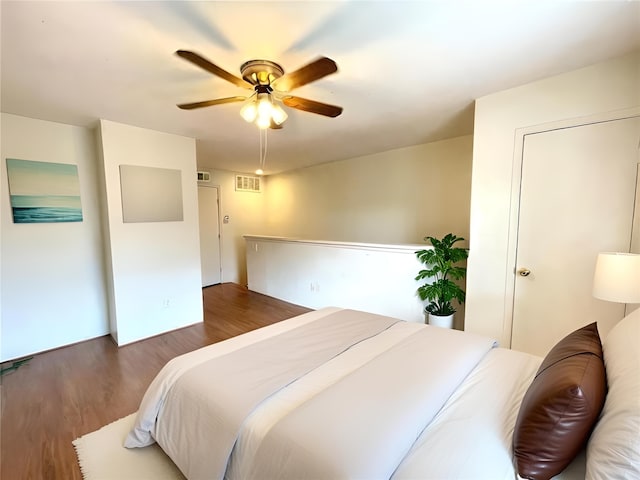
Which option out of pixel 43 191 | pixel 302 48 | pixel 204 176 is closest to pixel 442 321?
pixel 302 48

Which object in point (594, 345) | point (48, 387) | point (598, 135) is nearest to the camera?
point (594, 345)

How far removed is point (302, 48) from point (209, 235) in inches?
182

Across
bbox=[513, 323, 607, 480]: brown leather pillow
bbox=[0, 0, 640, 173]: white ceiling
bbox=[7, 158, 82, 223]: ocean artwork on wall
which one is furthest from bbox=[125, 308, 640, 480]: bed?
bbox=[7, 158, 82, 223]: ocean artwork on wall

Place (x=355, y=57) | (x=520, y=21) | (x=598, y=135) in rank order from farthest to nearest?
1. (x=598, y=135)
2. (x=355, y=57)
3. (x=520, y=21)

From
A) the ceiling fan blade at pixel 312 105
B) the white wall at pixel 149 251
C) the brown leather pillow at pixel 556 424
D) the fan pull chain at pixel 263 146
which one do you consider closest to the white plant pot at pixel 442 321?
the brown leather pillow at pixel 556 424

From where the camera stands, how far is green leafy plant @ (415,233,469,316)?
2859mm

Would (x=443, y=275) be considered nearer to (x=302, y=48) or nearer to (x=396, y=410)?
(x=396, y=410)

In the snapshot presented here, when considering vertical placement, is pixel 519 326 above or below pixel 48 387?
above

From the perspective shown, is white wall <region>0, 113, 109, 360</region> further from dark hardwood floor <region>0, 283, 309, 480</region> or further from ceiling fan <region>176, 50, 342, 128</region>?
ceiling fan <region>176, 50, 342, 128</region>

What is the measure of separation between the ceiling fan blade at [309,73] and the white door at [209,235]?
4.30m

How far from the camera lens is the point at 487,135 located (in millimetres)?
2367

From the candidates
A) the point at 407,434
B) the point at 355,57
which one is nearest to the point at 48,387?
the point at 407,434

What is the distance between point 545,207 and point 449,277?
1302mm

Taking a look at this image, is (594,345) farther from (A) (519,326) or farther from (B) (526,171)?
(B) (526,171)
